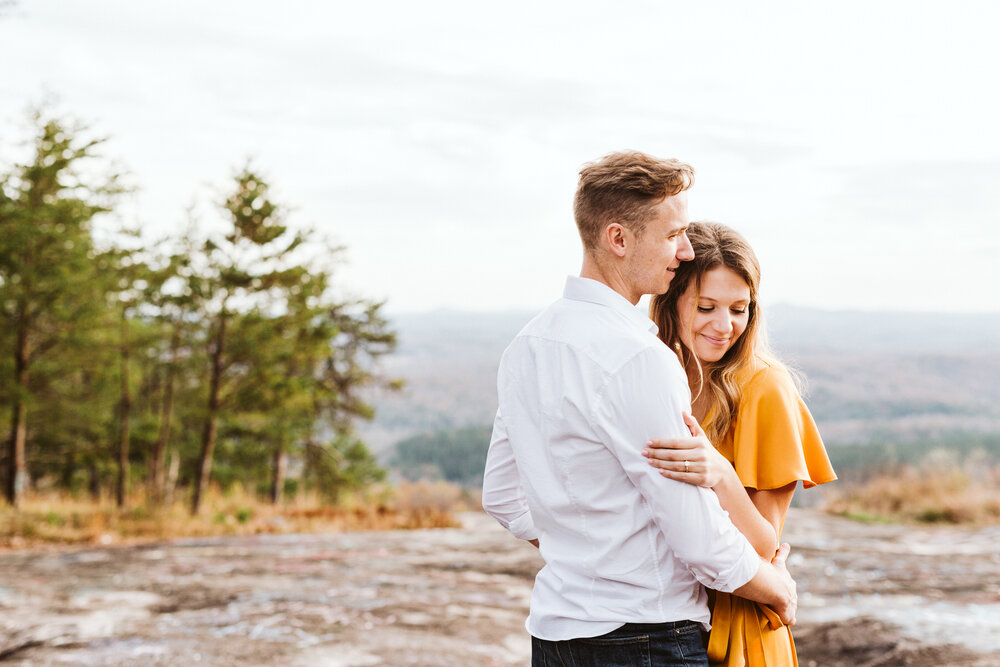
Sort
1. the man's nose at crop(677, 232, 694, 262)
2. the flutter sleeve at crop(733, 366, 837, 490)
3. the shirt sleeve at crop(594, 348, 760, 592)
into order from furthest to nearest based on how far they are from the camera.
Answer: the flutter sleeve at crop(733, 366, 837, 490)
the man's nose at crop(677, 232, 694, 262)
the shirt sleeve at crop(594, 348, 760, 592)

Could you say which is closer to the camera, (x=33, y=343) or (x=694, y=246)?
(x=694, y=246)

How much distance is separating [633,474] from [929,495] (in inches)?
579

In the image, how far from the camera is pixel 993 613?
19.7 feet

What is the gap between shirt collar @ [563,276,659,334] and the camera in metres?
1.87

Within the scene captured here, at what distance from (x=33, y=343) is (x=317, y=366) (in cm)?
873

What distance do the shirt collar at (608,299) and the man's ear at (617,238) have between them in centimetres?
9

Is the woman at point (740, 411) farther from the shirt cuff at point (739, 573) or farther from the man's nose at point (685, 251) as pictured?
the man's nose at point (685, 251)

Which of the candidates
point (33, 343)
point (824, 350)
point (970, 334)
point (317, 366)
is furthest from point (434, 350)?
point (33, 343)

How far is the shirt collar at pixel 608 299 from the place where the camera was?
1.87 meters

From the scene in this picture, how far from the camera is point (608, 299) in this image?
6.18 ft

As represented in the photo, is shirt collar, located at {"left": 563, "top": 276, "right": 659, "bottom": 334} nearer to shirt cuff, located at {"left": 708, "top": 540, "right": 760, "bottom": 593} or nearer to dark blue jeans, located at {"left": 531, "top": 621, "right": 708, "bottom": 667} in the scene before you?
shirt cuff, located at {"left": 708, "top": 540, "right": 760, "bottom": 593}

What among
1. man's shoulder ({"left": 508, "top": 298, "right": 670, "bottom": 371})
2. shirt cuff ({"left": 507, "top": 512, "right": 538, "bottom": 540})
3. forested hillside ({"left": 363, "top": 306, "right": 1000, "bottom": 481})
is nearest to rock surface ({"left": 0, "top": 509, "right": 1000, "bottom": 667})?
shirt cuff ({"left": 507, "top": 512, "right": 538, "bottom": 540})

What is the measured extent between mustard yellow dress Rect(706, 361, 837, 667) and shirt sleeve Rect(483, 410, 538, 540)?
56cm

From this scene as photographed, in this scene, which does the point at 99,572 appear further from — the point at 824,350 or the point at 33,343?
the point at 824,350
